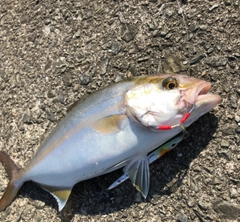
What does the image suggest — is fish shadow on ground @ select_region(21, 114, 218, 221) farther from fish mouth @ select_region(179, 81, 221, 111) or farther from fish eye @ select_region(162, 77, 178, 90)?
fish eye @ select_region(162, 77, 178, 90)

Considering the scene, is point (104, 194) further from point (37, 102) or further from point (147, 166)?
point (37, 102)

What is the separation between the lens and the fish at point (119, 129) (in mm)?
2027

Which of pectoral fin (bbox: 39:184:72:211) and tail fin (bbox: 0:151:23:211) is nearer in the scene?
pectoral fin (bbox: 39:184:72:211)

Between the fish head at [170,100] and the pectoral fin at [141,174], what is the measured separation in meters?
0.32

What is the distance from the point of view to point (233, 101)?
221 cm

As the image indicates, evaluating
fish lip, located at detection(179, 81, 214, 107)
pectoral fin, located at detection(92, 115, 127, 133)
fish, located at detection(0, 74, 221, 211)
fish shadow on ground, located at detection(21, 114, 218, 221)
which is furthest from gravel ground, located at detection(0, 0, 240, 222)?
pectoral fin, located at detection(92, 115, 127, 133)

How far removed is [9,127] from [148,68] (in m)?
1.29

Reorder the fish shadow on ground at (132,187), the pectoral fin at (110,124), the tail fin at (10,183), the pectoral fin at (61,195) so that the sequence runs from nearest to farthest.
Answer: the pectoral fin at (110,124)
the fish shadow on ground at (132,187)
the pectoral fin at (61,195)
the tail fin at (10,183)

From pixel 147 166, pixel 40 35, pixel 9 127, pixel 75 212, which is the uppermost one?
pixel 40 35

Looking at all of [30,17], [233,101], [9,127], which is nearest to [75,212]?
[9,127]

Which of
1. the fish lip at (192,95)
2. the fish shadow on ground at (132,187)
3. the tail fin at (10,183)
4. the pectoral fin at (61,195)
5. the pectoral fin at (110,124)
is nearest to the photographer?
the fish lip at (192,95)

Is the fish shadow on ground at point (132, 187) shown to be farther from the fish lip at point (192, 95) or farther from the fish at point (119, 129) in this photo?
the fish lip at point (192, 95)

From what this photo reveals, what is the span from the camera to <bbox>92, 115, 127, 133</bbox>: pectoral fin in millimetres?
2148

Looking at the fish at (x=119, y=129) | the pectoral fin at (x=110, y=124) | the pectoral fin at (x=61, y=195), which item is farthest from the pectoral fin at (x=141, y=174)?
the pectoral fin at (x=61, y=195)
